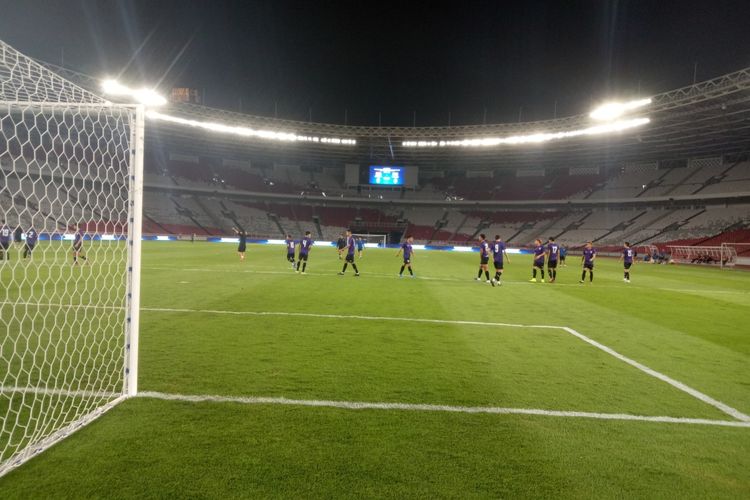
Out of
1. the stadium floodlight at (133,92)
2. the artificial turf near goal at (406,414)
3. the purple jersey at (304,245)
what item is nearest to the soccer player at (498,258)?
the artificial turf near goal at (406,414)

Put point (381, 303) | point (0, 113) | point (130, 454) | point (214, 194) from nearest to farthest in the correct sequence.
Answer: point (130, 454), point (0, 113), point (381, 303), point (214, 194)

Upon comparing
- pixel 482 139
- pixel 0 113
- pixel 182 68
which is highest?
pixel 182 68

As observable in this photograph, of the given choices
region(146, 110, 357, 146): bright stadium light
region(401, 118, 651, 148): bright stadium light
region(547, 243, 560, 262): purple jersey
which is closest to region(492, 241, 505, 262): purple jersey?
region(547, 243, 560, 262): purple jersey

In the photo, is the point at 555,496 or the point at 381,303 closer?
the point at 555,496

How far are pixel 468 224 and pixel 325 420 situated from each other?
57964mm

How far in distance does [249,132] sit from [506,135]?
100 ft

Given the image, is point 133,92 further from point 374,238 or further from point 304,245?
point 374,238

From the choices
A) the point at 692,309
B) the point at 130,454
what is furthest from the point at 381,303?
the point at 692,309

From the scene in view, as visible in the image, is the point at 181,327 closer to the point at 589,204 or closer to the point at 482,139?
the point at 482,139

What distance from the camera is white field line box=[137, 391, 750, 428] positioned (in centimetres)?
401

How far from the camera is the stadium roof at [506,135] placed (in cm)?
3173

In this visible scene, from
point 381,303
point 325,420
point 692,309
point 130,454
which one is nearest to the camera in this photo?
point 130,454

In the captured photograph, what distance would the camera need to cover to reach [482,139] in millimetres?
46312

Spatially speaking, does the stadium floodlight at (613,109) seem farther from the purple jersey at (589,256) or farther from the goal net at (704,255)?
the purple jersey at (589,256)
